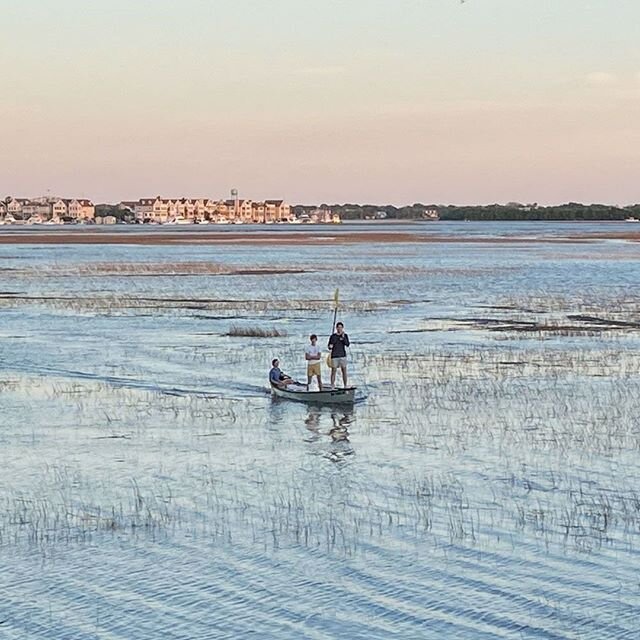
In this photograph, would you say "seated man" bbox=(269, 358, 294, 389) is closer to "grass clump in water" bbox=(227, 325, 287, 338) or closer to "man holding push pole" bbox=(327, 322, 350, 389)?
"man holding push pole" bbox=(327, 322, 350, 389)

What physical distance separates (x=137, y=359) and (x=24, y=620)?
20.9 metres

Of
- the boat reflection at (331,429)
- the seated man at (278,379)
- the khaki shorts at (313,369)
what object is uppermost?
the khaki shorts at (313,369)

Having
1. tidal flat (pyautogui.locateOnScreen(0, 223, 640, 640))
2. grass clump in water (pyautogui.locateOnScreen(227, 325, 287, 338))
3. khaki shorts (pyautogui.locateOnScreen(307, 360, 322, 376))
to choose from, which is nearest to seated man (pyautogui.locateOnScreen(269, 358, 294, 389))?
khaki shorts (pyautogui.locateOnScreen(307, 360, 322, 376))

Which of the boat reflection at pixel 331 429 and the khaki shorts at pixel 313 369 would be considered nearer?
the boat reflection at pixel 331 429

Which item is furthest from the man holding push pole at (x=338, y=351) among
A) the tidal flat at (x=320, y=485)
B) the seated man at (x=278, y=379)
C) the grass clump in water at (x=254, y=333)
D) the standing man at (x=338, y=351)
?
the grass clump in water at (x=254, y=333)

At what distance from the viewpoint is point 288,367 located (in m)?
33.0

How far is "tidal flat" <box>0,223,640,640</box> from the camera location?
556 inches

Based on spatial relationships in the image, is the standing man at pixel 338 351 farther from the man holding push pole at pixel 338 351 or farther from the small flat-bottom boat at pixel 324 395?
the small flat-bottom boat at pixel 324 395

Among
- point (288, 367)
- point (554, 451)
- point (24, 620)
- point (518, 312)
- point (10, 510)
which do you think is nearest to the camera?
point (24, 620)

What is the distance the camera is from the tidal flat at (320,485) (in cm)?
1412

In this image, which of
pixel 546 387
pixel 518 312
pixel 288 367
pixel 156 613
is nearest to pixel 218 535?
pixel 156 613

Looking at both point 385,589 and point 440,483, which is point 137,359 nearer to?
point 440,483

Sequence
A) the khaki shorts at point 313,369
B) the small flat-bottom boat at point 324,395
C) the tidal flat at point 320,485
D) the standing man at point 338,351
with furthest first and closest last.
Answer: the standing man at point 338,351, the khaki shorts at point 313,369, the small flat-bottom boat at point 324,395, the tidal flat at point 320,485

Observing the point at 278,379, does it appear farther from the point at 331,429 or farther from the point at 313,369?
the point at 331,429
